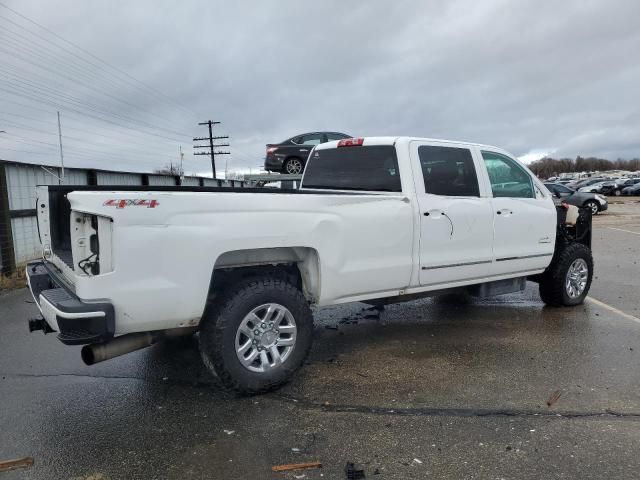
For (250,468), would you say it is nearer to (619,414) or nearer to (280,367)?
(280,367)

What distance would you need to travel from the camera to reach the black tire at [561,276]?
243 inches

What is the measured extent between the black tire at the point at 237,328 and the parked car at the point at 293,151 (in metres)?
7.95

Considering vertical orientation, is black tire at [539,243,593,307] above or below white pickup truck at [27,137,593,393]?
below

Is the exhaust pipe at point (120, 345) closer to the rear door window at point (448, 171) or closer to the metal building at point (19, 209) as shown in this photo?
the rear door window at point (448, 171)

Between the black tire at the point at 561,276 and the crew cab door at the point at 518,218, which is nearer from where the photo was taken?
the crew cab door at the point at 518,218

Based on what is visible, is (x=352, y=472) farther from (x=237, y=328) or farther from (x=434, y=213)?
(x=434, y=213)

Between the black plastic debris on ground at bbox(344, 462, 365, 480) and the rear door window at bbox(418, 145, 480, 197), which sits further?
the rear door window at bbox(418, 145, 480, 197)

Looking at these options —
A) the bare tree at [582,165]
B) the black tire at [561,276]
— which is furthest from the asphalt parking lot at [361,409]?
the bare tree at [582,165]

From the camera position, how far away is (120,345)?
333 centimetres

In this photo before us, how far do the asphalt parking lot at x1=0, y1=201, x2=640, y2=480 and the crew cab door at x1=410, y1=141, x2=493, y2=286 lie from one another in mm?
790

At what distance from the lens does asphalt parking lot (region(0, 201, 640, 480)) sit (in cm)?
292

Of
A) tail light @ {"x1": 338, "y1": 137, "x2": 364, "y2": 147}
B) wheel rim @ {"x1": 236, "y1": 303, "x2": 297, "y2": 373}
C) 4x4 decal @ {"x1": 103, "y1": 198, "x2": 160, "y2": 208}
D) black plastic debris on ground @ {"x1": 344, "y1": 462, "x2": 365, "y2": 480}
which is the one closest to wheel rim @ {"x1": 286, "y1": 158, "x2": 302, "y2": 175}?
tail light @ {"x1": 338, "y1": 137, "x2": 364, "y2": 147}

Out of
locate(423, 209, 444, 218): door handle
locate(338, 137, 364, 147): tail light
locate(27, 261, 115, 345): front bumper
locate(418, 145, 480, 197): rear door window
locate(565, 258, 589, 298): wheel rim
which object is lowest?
locate(565, 258, 589, 298): wheel rim

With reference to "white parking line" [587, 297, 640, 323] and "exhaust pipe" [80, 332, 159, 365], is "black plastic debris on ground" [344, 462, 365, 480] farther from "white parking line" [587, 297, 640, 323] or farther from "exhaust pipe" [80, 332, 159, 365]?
"white parking line" [587, 297, 640, 323]
